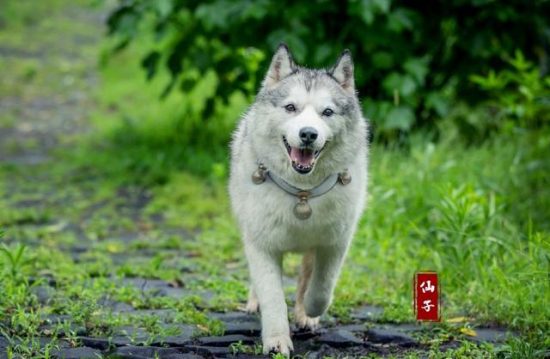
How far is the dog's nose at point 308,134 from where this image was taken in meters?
4.14

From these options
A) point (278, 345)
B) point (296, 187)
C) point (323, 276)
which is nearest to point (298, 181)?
point (296, 187)

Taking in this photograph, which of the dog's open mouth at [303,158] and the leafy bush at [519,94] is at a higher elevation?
the leafy bush at [519,94]

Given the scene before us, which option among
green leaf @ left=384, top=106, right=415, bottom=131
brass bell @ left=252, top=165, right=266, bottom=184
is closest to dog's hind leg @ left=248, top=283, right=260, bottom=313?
brass bell @ left=252, top=165, right=266, bottom=184

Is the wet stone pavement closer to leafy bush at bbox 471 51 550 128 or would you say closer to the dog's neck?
the dog's neck

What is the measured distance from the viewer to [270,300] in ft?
14.3

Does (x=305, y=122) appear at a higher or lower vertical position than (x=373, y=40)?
lower

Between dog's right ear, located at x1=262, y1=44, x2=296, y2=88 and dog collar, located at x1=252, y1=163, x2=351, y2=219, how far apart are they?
48cm

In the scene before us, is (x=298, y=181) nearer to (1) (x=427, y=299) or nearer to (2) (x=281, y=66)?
(2) (x=281, y=66)

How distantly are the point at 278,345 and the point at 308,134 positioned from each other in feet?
3.30

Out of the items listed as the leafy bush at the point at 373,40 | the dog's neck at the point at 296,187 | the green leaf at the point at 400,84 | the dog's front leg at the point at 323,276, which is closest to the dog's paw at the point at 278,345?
the dog's front leg at the point at 323,276

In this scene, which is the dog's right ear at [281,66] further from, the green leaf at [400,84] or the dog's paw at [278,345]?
the green leaf at [400,84]

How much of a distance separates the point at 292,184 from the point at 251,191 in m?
0.24

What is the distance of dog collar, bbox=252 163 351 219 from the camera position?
4355 mm

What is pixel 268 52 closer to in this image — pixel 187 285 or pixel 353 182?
pixel 187 285
